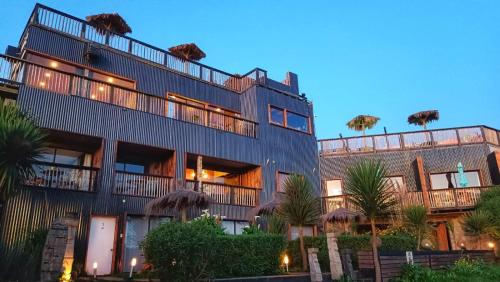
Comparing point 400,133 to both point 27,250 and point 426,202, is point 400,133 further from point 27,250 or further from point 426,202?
point 27,250

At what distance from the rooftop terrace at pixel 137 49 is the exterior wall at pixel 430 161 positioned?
7081mm

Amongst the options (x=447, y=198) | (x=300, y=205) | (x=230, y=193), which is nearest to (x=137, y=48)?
(x=230, y=193)

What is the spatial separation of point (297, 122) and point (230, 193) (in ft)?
23.8

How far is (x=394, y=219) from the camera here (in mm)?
19109

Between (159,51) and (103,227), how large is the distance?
9463mm

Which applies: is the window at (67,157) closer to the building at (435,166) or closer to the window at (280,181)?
the window at (280,181)

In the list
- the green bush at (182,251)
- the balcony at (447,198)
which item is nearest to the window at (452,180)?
the balcony at (447,198)

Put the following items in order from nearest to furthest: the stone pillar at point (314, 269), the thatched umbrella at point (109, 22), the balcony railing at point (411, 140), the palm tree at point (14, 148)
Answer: the palm tree at point (14, 148) < the stone pillar at point (314, 269) < the thatched umbrella at point (109, 22) < the balcony railing at point (411, 140)

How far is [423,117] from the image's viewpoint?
27891 mm

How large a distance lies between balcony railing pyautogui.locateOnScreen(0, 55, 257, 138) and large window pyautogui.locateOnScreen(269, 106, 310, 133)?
2303mm

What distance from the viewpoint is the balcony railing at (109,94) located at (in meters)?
13.8

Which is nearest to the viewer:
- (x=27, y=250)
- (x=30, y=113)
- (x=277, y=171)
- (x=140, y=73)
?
(x=27, y=250)

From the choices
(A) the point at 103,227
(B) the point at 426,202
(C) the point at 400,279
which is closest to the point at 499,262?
(B) the point at 426,202

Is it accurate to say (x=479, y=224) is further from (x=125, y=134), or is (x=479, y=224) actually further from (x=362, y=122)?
(x=125, y=134)
